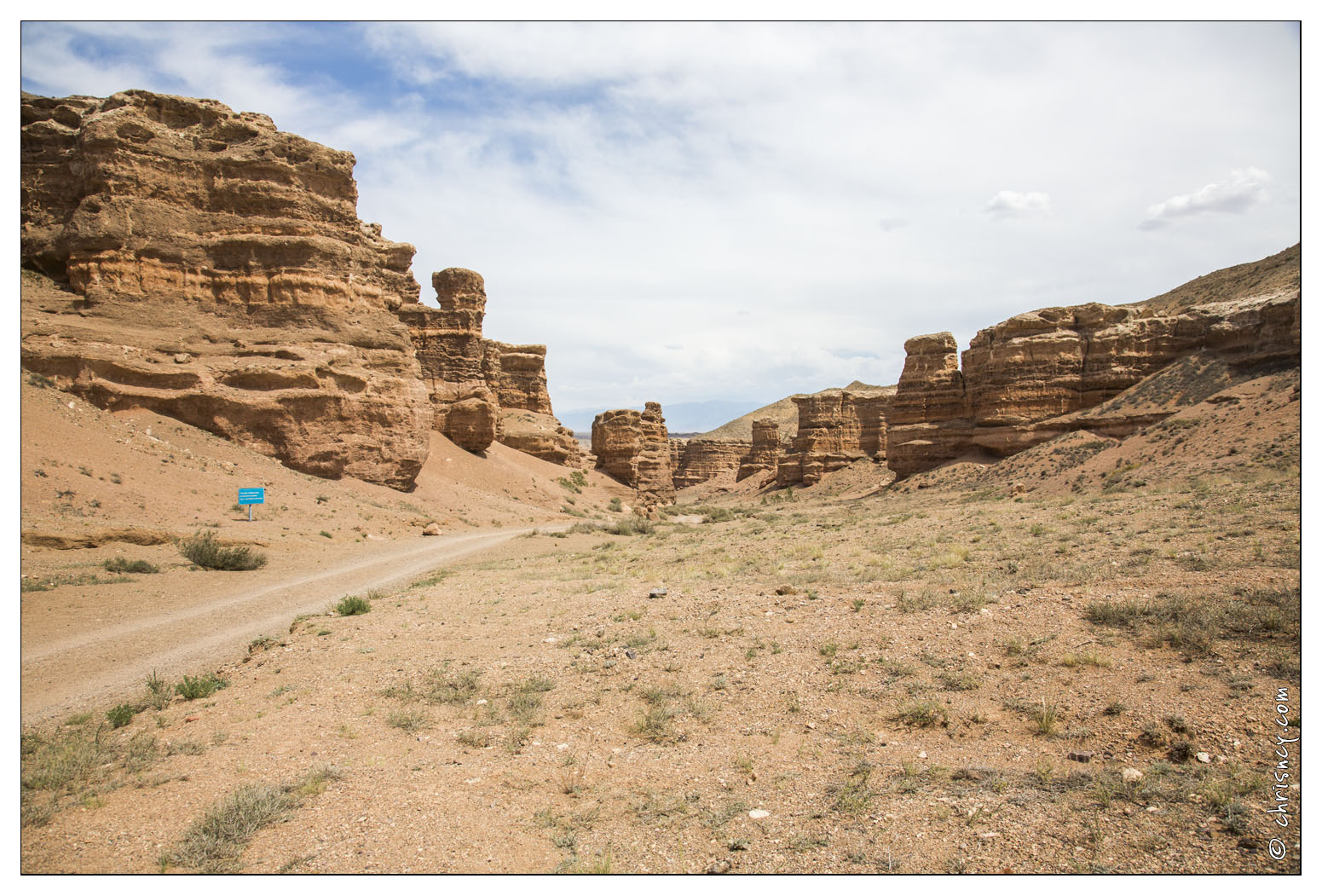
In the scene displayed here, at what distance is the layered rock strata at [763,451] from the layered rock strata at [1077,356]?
30.9m

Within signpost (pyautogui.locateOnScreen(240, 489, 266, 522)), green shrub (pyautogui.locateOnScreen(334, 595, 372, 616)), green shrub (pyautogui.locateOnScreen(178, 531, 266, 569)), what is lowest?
green shrub (pyautogui.locateOnScreen(334, 595, 372, 616))

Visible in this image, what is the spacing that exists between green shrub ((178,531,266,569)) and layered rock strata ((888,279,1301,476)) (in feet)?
111

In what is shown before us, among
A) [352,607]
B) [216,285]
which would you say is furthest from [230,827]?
[216,285]

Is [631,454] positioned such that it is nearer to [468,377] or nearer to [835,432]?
[468,377]

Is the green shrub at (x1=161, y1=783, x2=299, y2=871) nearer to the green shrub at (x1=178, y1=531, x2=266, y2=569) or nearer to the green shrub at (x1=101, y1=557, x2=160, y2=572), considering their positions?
the green shrub at (x1=101, y1=557, x2=160, y2=572)

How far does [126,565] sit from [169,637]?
16.3 ft

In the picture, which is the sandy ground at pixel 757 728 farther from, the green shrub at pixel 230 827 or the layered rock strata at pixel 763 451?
the layered rock strata at pixel 763 451

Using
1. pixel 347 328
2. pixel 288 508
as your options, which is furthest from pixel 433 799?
pixel 347 328

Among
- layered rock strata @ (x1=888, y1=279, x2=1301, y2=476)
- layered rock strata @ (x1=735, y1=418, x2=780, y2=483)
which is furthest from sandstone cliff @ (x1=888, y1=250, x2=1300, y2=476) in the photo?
layered rock strata @ (x1=735, y1=418, x2=780, y2=483)

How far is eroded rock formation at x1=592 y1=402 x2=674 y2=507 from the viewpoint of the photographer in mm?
56188

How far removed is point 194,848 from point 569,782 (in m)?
2.36

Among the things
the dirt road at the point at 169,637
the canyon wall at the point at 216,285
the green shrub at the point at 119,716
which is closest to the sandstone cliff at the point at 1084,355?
the canyon wall at the point at 216,285

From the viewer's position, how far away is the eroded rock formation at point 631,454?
184 ft

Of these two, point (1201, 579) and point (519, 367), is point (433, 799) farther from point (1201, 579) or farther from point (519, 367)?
point (519, 367)
